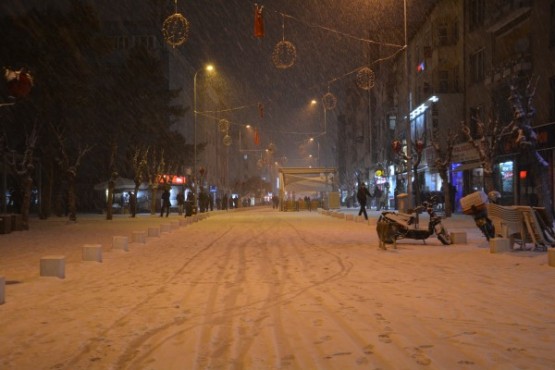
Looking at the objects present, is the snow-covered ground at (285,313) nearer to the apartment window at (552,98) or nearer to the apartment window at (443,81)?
the apartment window at (552,98)

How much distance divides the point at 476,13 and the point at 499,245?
28.4 m

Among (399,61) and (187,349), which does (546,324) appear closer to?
(187,349)

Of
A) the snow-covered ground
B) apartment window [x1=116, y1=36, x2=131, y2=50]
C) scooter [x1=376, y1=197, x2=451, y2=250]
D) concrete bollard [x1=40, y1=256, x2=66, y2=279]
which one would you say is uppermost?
apartment window [x1=116, y1=36, x2=131, y2=50]

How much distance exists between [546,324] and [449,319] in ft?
3.29

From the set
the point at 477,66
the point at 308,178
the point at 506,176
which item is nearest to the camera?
the point at 506,176

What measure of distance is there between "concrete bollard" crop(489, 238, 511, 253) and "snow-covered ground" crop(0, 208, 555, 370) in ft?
0.74

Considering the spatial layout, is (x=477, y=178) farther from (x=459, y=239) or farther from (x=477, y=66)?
(x=459, y=239)

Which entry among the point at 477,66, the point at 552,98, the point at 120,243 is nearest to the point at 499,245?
the point at 120,243

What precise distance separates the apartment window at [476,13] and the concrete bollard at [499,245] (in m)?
26.5

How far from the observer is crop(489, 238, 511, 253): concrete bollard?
13672 mm

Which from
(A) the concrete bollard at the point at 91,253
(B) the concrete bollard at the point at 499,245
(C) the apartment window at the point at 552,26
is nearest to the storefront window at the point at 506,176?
(C) the apartment window at the point at 552,26

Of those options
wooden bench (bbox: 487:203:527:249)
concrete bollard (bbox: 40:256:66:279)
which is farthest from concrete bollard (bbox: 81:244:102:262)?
wooden bench (bbox: 487:203:527:249)

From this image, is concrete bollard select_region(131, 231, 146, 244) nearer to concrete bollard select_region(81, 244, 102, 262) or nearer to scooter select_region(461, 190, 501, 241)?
concrete bollard select_region(81, 244, 102, 262)

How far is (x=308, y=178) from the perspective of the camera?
54.0 meters
